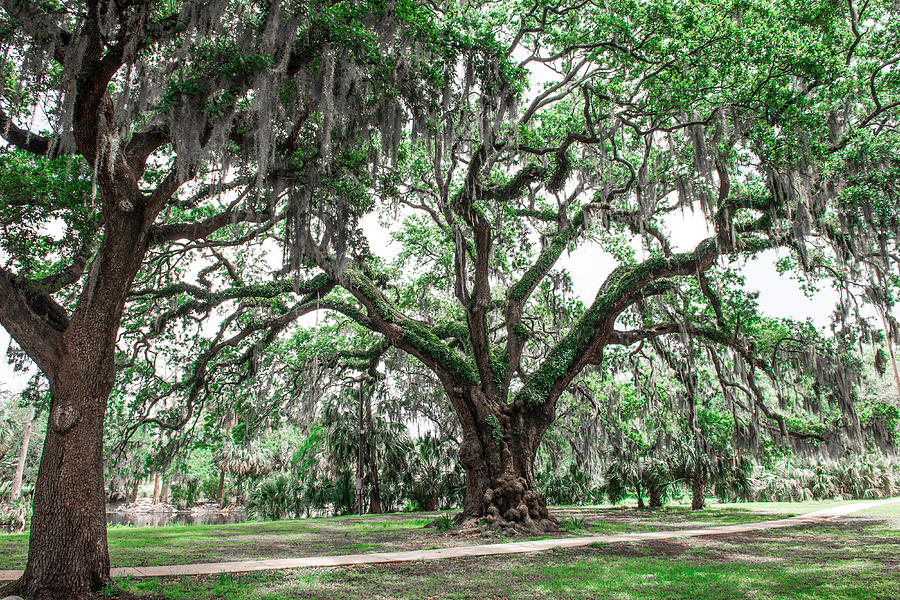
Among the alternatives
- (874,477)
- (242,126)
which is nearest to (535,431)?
(242,126)

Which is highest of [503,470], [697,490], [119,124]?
[119,124]

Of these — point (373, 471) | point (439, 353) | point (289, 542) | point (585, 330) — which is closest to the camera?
point (289, 542)

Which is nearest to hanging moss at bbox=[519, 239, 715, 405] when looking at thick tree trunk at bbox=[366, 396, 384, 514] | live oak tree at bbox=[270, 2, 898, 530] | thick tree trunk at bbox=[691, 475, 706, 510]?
live oak tree at bbox=[270, 2, 898, 530]

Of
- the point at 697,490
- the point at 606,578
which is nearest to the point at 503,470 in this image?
the point at 606,578

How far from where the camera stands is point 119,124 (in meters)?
5.56

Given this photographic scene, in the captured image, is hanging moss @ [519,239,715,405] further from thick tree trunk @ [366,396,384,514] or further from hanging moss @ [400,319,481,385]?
thick tree trunk @ [366,396,384,514]

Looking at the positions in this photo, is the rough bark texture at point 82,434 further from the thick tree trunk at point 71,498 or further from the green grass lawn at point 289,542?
the green grass lawn at point 289,542

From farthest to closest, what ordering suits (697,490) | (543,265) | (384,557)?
1. (697,490)
2. (543,265)
3. (384,557)

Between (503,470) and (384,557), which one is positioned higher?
(503,470)

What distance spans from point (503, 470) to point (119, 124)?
850cm

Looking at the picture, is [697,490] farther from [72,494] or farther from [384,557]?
[72,494]

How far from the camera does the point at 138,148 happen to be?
6.12 m

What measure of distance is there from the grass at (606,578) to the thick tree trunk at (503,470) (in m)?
2.57

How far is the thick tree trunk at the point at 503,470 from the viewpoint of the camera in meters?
9.95
